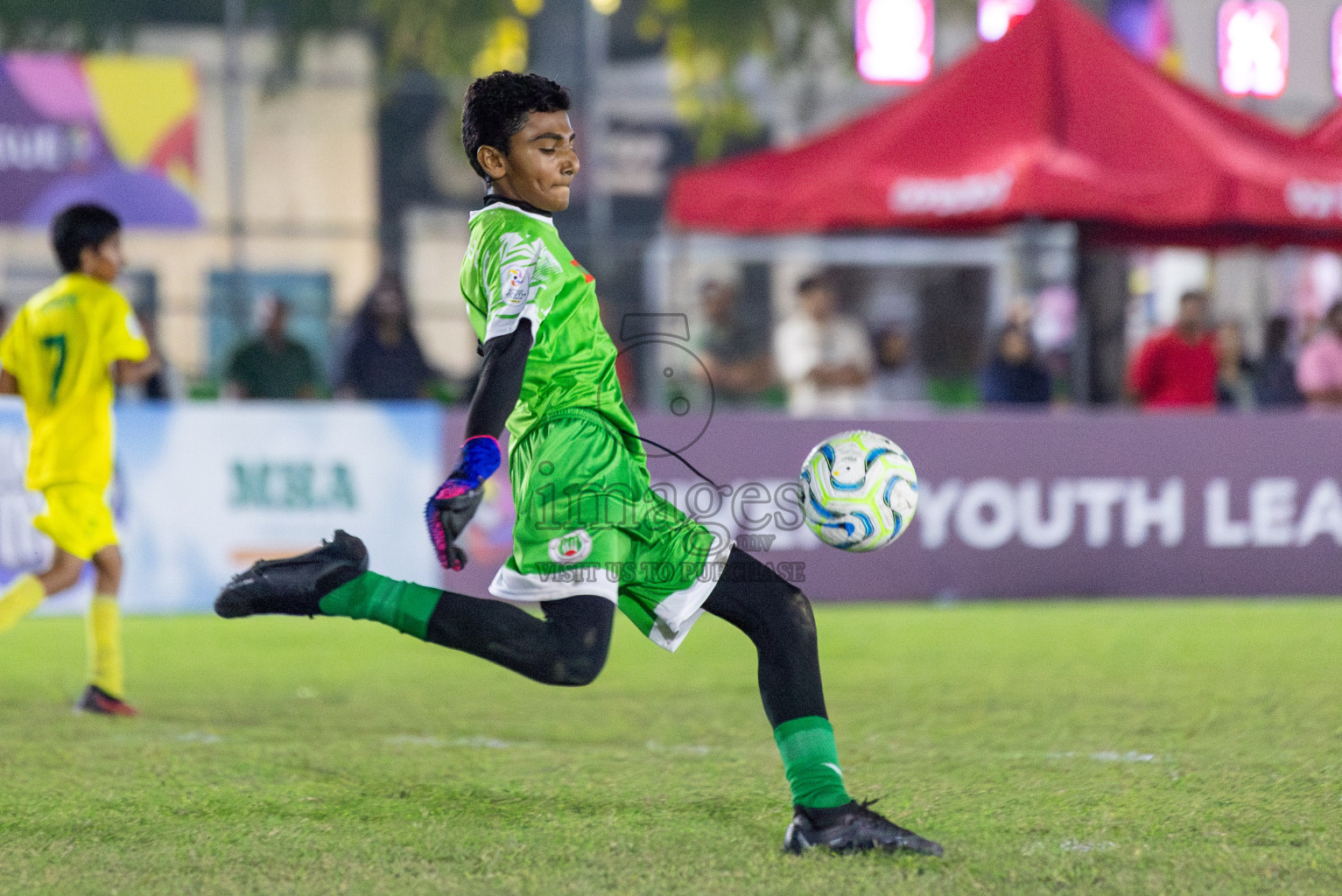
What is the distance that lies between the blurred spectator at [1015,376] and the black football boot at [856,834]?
815 cm

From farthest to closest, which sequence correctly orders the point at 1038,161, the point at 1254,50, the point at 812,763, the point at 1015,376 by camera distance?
the point at 1254,50 → the point at 1015,376 → the point at 1038,161 → the point at 812,763

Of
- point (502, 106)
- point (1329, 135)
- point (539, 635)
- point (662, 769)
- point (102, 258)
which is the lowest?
point (662, 769)

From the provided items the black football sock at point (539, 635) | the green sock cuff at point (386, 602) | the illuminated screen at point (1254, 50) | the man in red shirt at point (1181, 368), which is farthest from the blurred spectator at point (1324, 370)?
the green sock cuff at point (386, 602)

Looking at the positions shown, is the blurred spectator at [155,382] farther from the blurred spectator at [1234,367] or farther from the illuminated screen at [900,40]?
the blurred spectator at [1234,367]

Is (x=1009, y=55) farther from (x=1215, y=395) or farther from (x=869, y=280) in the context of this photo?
(x=869, y=280)

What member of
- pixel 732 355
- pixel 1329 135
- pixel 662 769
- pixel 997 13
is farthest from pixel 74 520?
pixel 997 13

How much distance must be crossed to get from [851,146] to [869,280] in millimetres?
6020

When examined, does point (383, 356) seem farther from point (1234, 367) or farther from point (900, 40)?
point (1234, 367)

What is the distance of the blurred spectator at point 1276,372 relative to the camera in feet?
41.8

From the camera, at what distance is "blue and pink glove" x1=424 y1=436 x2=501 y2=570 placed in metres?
3.62

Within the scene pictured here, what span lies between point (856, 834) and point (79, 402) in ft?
12.3

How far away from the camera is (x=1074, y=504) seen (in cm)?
1037

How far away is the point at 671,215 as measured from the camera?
1140 cm

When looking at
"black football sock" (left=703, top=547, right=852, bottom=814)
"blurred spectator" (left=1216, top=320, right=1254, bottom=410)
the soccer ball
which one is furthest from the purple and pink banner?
"black football sock" (left=703, top=547, right=852, bottom=814)
